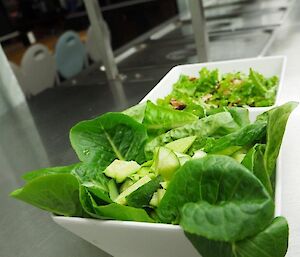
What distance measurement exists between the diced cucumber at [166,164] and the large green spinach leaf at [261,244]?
90 millimetres

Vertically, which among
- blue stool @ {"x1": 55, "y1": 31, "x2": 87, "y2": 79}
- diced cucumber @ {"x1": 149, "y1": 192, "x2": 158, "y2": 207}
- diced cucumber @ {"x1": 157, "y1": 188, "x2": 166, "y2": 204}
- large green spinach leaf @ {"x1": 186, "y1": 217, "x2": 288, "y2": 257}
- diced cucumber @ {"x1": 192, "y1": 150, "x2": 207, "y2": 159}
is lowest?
blue stool @ {"x1": 55, "y1": 31, "x2": 87, "y2": 79}

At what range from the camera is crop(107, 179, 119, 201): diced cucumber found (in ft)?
1.42

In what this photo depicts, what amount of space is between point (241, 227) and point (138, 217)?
0.38 feet

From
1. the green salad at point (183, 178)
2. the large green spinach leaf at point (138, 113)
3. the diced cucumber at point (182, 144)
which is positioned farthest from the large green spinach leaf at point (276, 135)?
the large green spinach leaf at point (138, 113)

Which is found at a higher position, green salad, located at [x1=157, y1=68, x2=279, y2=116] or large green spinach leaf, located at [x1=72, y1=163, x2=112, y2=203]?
large green spinach leaf, located at [x1=72, y1=163, x2=112, y2=203]

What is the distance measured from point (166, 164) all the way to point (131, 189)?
0.16 ft

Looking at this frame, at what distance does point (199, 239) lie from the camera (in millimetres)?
332

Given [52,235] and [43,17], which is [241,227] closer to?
[52,235]

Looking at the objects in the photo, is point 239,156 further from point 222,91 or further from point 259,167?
point 222,91

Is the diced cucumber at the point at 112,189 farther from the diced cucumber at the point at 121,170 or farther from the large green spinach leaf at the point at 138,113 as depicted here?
the large green spinach leaf at the point at 138,113

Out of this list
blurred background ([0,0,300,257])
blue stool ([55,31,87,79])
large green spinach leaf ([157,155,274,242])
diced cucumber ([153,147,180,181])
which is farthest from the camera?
blue stool ([55,31,87,79])

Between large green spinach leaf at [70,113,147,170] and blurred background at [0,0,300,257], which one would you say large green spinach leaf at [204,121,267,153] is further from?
blurred background at [0,0,300,257]

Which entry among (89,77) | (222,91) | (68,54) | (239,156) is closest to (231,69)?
(222,91)

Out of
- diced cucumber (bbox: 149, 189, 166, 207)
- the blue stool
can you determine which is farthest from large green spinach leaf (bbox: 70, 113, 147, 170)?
the blue stool
